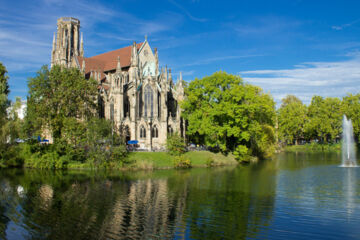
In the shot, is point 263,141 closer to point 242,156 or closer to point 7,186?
point 242,156

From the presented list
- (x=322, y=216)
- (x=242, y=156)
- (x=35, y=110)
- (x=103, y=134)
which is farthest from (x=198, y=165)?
(x=322, y=216)

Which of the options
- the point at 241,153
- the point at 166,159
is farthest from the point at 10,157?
the point at 241,153

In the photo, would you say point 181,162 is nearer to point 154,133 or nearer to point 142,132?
point 154,133

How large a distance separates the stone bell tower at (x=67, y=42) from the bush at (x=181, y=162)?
163 ft

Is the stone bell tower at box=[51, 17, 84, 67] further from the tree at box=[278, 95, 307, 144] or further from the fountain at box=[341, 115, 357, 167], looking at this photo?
the fountain at box=[341, 115, 357, 167]

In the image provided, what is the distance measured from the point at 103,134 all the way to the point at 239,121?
70.6 feet

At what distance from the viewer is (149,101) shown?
6181 centimetres

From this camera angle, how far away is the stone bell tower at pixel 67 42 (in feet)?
269

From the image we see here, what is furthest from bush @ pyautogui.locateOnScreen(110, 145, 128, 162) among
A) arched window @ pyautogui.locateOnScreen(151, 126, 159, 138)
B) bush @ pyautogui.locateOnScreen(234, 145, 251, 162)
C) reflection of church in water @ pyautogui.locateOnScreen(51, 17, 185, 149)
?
bush @ pyautogui.locateOnScreen(234, 145, 251, 162)

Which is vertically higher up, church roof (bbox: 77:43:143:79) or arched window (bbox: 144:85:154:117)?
church roof (bbox: 77:43:143:79)

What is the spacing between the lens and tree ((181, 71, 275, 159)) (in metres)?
49.4

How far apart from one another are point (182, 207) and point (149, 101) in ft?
133

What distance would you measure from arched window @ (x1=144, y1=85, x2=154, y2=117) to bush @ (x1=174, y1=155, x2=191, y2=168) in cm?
1662

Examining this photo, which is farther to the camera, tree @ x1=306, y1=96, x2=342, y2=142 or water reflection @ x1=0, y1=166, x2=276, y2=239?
tree @ x1=306, y1=96, x2=342, y2=142
